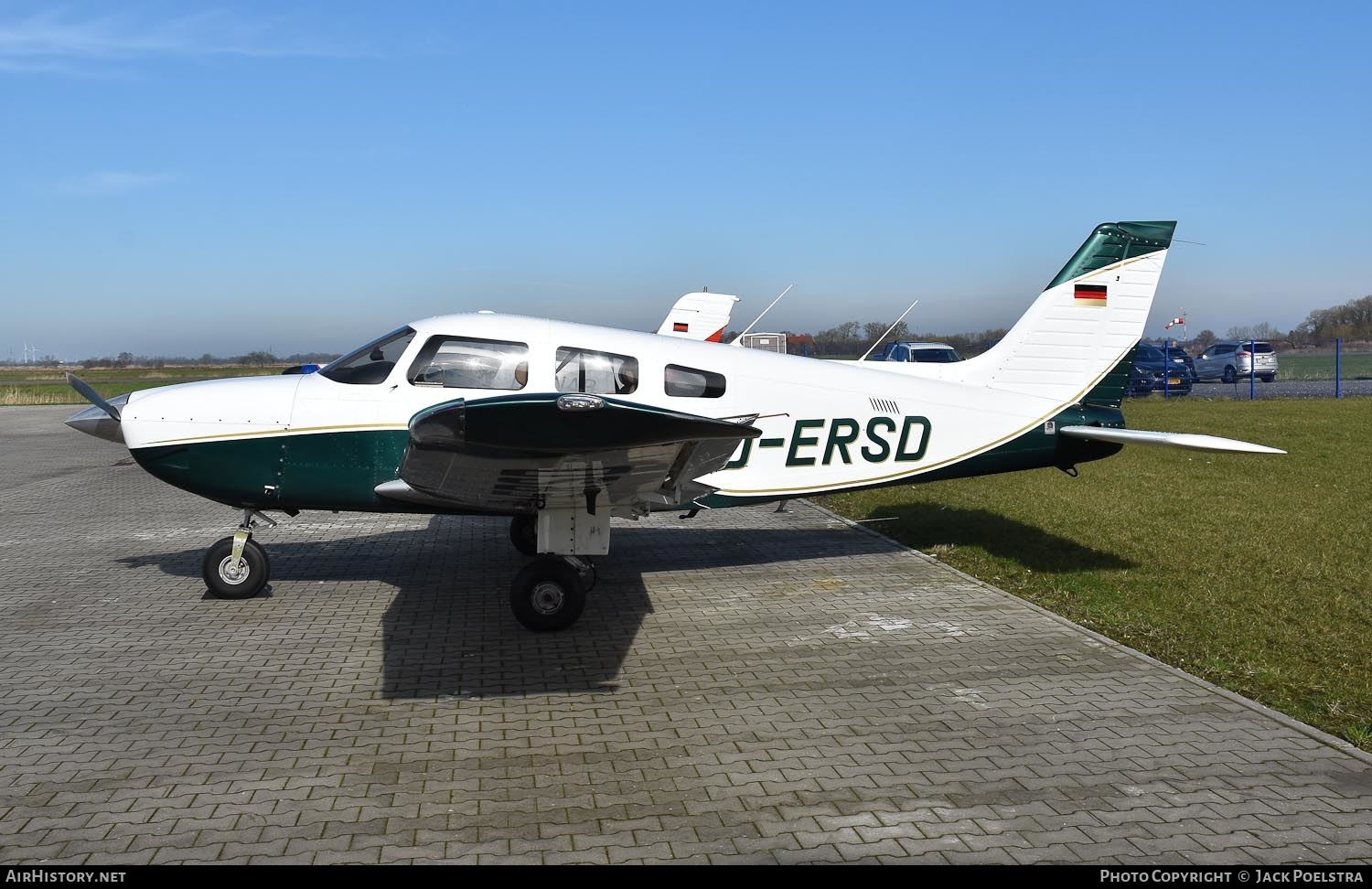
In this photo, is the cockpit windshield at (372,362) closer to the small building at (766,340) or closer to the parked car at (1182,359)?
the small building at (766,340)

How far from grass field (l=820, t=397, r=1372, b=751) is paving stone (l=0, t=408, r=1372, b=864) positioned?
495 millimetres

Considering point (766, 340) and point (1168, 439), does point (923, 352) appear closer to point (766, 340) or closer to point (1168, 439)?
point (766, 340)

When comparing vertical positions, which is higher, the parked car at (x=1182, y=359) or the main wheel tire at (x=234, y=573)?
the parked car at (x=1182, y=359)

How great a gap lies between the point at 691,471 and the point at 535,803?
2.63 m

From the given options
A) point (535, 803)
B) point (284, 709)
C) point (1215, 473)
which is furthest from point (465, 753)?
point (1215, 473)

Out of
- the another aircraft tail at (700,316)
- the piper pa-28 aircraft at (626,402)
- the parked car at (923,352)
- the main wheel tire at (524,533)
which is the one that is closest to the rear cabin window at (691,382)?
the piper pa-28 aircraft at (626,402)

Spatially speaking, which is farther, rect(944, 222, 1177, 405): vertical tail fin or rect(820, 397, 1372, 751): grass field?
rect(944, 222, 1177, 405): vertical tail fin

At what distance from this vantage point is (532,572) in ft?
23.4

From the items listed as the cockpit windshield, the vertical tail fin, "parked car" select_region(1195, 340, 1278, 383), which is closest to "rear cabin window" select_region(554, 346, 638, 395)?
the cockpit windshield

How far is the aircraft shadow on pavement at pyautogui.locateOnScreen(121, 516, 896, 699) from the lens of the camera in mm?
6312

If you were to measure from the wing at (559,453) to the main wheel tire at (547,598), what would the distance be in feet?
1.59

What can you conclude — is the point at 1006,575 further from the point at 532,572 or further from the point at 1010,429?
the point at 532,572

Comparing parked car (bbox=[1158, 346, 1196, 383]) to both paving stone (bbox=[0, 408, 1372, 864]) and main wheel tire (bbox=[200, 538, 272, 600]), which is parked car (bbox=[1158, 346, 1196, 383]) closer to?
paving stone (bbox=[0, 408, 1372, 864])

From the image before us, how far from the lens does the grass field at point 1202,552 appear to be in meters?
6.33
